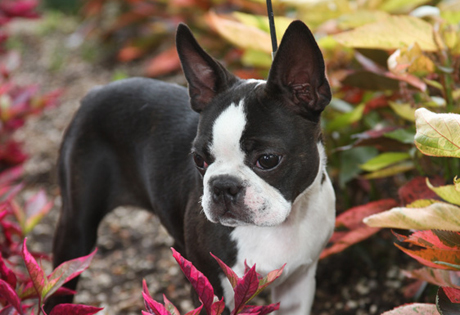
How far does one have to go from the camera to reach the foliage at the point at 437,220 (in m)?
1.70

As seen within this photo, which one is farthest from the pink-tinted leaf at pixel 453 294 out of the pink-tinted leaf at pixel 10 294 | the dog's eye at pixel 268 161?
the pink-tinted leaf at pixel 10 294

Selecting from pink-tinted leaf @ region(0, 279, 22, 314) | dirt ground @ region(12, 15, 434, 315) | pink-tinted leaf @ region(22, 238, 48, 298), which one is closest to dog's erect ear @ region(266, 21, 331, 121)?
pink-tinted leaf @ region(22, 238, 48, 298)

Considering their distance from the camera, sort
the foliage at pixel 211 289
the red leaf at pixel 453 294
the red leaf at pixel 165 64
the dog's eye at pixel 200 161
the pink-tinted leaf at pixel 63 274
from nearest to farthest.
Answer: the foliage at pixel 211 289
the red leaf at pixel 453 294
the pink-tinted leaf at pixel 63 274
the dog's eye at pixel 200 161
the red leaf at pixel 165 64

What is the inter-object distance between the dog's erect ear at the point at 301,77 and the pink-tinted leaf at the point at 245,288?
2.20ft

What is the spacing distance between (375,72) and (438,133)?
1.06 meters

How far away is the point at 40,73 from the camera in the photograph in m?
7.09

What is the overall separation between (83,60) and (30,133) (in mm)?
1728

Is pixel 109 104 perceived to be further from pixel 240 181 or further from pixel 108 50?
pixel 108 50

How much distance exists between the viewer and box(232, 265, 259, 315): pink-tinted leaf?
156 centimetres

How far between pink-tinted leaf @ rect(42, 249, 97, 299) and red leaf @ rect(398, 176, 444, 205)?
1.34 metres

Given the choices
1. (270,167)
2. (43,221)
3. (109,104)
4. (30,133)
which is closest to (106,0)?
(30,133)

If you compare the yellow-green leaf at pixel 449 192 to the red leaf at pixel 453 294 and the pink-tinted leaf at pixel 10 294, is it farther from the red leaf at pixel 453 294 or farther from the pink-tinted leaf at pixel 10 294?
the pink-tinted leaf at pixel 10 294

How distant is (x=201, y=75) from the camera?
83.6 inches

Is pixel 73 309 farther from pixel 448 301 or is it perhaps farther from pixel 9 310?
pixel 448 301
